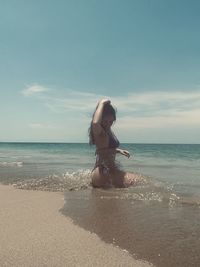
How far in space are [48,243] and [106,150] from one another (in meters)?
4.04

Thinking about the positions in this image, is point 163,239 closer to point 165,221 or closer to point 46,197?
point 165,221

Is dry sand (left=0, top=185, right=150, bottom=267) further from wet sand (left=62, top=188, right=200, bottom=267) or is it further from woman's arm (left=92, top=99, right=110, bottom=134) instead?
woman's arm (left=92, top=99, right=110, bottom=134)

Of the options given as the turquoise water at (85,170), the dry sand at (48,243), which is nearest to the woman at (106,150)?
the turquoise water at (85,170)

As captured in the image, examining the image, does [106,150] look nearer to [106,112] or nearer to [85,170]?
[106,112]

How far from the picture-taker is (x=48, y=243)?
2951 millimetres

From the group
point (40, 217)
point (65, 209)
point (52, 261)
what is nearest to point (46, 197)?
point (65, 209)

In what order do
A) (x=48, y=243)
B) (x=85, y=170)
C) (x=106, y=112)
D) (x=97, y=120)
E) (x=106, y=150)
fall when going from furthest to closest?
1. (x=85, y=170)
2. (x=106, y=150)
3. (x=106, y=112)
4. (x=97, y=120)
5. (x=48, y=243)

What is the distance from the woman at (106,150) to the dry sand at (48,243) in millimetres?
2408

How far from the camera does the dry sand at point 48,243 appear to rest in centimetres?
260

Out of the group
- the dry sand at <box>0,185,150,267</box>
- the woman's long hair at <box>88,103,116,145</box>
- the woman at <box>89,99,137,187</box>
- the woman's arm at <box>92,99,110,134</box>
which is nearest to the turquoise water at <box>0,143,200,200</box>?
the woman at <box>89,99,137,187</box>

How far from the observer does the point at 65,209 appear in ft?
14.3

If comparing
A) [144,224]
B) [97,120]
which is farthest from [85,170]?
[144,224]

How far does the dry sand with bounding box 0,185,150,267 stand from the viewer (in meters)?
2.60

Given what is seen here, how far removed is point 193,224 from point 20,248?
5.70 ft
